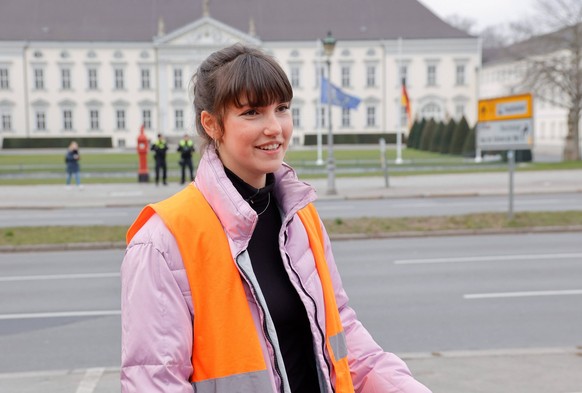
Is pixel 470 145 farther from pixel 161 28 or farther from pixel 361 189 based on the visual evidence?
pixel 161 28

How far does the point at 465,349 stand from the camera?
21.8 ft

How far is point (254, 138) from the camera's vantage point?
7.70ft

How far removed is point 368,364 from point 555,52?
41271 mm

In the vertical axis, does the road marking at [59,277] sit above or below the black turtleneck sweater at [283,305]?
below

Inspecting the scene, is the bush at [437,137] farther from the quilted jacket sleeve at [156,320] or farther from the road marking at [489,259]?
the quilted jacket sleeve at [156,320]

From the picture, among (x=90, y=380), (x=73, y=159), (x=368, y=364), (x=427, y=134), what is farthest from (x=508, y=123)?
(x=427, y=134)

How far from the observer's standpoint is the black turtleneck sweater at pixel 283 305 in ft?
7.54

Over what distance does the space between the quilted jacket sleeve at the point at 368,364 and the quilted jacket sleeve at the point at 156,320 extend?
67 cm

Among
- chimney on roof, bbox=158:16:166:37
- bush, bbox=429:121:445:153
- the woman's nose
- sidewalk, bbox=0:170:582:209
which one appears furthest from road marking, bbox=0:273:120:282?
chimney on roof, bbox=158:16:166:37

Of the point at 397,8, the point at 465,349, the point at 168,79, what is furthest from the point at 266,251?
the point at 397,8

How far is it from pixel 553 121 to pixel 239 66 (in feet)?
314

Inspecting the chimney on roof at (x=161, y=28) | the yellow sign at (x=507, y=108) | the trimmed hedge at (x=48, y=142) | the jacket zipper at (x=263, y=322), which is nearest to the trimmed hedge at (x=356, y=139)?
the chimney on roof at (x=161, y=28)

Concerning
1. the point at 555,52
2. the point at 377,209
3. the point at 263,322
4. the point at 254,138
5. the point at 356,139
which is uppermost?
the point at 555,52

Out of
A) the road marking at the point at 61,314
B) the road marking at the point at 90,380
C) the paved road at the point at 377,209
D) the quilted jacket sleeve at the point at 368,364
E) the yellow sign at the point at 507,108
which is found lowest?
the paved road at the point at 377,209
